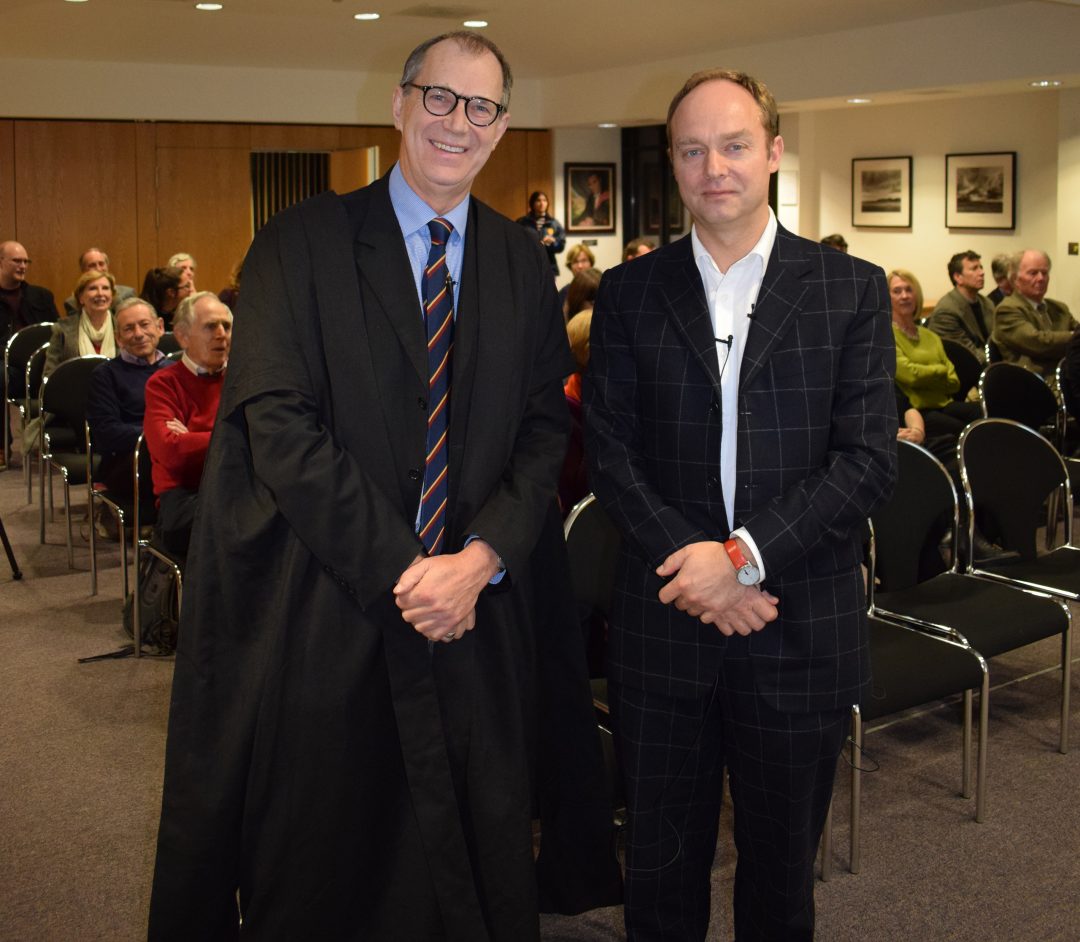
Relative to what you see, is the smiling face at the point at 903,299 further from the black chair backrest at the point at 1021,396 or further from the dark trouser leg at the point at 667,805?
the dark trouser leg at the point at 667,805

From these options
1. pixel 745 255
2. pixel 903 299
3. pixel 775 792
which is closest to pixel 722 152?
pixel 745 255

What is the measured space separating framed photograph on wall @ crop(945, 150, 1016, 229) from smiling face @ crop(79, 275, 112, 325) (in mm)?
8913

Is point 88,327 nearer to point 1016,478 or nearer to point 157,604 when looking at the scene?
A: point 157,604

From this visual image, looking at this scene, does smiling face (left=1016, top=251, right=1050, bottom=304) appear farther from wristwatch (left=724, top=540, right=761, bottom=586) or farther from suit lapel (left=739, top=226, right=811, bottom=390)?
wristwatch (left=724, top=540, right=761, bottom=586)

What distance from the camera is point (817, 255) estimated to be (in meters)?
2.09

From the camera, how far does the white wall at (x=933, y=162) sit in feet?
39.2

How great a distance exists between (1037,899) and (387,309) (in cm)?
205

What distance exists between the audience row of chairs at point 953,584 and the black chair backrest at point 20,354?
5767 mm

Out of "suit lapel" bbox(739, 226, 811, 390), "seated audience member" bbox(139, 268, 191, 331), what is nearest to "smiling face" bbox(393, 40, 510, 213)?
"suit lapel" bbox(739, 226, 811, 390)

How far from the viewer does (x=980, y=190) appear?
41.4ft

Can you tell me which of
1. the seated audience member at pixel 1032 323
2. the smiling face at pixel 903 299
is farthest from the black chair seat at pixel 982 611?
the seated audience member at pixel 1032 323

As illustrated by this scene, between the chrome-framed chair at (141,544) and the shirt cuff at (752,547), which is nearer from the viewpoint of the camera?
the shirt cuff at (752,547)

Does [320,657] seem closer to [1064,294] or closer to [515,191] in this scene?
[1064,294]

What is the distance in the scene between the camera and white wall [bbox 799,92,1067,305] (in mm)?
11945
